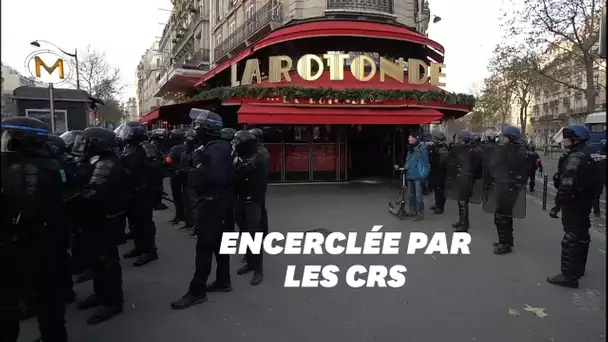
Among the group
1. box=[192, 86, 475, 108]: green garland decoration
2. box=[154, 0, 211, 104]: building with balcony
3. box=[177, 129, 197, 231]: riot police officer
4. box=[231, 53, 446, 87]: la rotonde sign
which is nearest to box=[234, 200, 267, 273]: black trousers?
box=[177, 129, 197, 231]: riot police officer

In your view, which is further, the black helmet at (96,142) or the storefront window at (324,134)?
the storefront window at (324,134)

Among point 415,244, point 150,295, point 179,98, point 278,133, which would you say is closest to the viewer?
point 150,295

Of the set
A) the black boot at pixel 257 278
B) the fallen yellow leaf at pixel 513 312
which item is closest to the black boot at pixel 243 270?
the black boot at pixel 257 278

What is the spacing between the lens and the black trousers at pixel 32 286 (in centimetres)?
277

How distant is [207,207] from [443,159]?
5.99 m

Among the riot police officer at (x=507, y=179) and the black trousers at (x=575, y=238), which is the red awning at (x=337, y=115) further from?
the black trousers at (x=575, y=238)

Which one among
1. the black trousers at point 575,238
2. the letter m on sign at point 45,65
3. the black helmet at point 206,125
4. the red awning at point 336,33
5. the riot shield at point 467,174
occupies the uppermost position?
the red awning at point 336,33

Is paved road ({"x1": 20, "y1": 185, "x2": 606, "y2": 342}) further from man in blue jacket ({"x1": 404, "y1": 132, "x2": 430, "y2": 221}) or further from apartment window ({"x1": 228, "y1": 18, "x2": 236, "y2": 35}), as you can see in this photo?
apartment window ({"x1": 228, "y1": 18, "x2": 236, "y2": 35})

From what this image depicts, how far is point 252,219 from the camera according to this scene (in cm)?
482

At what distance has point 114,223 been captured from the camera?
154 inches

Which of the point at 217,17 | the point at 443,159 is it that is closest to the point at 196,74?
the point at 217,17

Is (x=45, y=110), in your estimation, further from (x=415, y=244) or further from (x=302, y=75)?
(x=415, y=244)

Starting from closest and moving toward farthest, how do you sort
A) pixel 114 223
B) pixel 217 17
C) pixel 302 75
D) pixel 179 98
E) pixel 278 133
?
1. pixel 114 223
2. pixel 302 75
3. pixel 278 133
4. pixel 217 17
5. pixel 179 98

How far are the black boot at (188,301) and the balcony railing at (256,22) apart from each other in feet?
46.0
